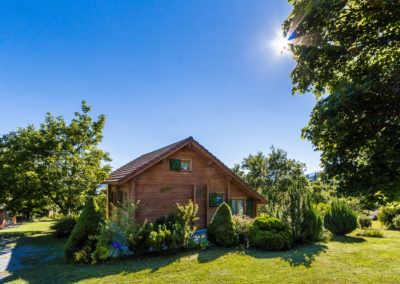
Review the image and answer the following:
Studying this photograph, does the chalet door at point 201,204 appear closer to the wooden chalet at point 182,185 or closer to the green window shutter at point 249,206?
the wooden chalet at point 182,185

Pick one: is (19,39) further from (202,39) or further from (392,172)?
(392,172)

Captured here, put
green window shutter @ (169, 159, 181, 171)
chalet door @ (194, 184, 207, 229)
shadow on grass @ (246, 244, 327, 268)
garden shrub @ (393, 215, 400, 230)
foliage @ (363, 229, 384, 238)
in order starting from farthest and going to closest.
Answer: garden shrub @ (393, 215, 400, 230) < chalet door @ (194, 184, 207, 229) < green window shutter @ (169, 159, 181, 171) < foliage @ (363, 229, 384, 238) < shadow on grass @ (246, 244, 327, 268)

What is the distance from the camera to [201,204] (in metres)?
15.8

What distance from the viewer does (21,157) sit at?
17.2m

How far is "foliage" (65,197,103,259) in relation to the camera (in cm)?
895

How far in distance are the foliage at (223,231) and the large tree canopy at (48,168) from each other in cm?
1171

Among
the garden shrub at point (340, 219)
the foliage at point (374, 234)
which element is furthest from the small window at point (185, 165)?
the foliage at point (374, 234)

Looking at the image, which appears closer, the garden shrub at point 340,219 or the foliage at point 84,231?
the foliage at point 84,231

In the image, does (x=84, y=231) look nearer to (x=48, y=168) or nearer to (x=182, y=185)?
(x=182, y=185)

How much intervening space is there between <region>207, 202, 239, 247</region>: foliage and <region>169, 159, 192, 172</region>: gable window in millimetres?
4933

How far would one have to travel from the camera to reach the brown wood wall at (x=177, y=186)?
13695 millimetres

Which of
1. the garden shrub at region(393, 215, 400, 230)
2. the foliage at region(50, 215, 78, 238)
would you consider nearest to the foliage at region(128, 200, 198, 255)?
the foliage at region(50, 215, 78, 238)

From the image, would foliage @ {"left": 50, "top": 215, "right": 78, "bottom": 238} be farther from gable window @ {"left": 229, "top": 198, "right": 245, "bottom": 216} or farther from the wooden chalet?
gable window @ {"left": 229, "top": 198, "right": 245, "bottom": 216}

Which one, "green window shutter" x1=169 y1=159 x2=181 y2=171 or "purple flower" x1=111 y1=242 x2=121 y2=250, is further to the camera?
"green window shutter" x1=169 y1=159 x2=181 y2=171
